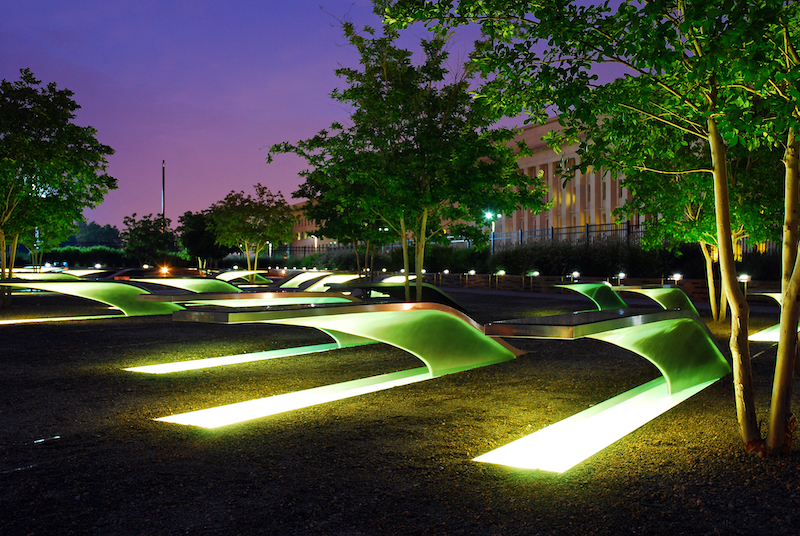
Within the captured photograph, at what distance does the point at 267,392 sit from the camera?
6.67 meters

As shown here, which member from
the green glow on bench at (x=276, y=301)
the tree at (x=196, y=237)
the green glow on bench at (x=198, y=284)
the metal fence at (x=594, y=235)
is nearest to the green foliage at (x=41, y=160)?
the green glow on bench at (x=198, y=284)

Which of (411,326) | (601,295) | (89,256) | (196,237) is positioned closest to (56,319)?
(411,326)

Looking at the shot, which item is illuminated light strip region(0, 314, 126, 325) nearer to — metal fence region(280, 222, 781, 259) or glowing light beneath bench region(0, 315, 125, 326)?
glowing light beneath bench region(0, 315, 125, 326)

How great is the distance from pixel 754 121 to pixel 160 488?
4.44m

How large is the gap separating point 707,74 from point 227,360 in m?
6.90

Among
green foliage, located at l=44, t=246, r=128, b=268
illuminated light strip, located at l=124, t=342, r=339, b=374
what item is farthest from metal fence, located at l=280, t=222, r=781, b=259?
green foliage, located at l=44, t=246, r=128, b=268

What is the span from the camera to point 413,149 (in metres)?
15.1

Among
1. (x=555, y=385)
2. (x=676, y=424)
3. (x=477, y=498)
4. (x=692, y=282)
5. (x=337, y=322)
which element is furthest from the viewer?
(x=692, y=282)

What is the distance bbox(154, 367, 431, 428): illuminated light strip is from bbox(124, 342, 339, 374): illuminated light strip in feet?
7.36

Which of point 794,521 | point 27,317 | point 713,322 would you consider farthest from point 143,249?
point 794,521

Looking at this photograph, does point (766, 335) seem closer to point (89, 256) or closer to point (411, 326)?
point (411, 326)

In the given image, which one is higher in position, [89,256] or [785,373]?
[89,256]

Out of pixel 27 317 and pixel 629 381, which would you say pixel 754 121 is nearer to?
pixel 629 381

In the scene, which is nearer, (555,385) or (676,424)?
(676,424)
